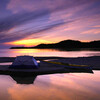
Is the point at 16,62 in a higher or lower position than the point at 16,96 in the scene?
higher

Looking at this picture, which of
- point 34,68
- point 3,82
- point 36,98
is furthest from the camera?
point 34,68

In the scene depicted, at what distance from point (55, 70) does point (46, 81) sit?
16.3 feet

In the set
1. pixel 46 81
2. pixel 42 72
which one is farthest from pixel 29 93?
pixel 42 72

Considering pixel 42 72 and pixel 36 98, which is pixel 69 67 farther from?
pixel 36 98

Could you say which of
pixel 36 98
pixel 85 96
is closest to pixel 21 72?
pixel 36 98

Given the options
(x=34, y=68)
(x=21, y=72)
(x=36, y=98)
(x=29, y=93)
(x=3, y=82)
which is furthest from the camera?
(x=34, y=68)

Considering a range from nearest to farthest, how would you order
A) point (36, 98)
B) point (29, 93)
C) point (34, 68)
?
1. point (36, 98)
2. point (29, 93)
3. point (34, 68)

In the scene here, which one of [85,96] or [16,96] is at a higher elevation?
[16,96]

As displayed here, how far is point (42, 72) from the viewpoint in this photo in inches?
738

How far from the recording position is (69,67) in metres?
21.4

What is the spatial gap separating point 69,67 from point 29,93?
11338 millimetres

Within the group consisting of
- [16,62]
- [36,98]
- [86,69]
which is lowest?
[86,69]

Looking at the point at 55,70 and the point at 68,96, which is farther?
the point at 55,70

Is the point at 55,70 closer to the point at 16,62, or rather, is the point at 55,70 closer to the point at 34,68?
the point at 34,68
